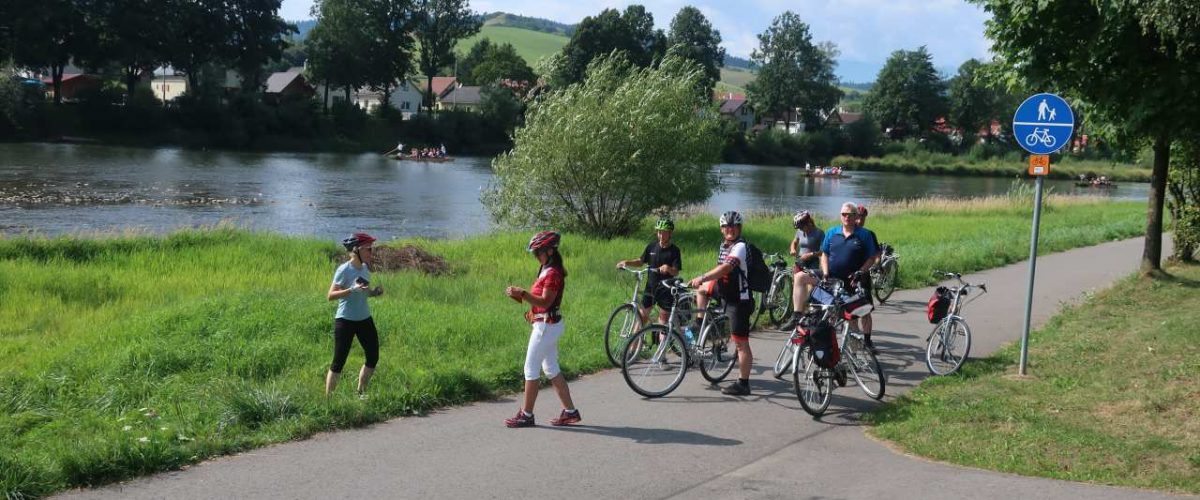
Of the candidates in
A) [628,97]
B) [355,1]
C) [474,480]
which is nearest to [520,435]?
[474,480]

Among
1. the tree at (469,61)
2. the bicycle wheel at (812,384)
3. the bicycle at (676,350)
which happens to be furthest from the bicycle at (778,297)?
the tree at (469,61)

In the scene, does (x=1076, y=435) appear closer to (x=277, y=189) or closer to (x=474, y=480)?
(x=474, y=480)

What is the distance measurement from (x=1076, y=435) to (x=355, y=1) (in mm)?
91173

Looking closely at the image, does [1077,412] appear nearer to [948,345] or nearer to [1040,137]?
[948,345]

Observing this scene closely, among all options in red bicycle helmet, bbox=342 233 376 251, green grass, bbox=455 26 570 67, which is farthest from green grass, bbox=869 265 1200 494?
green grass, bbox=455 26 570 67

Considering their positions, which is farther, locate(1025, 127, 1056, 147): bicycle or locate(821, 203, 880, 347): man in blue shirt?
locate(821, 203, 880, 347): man in blue shirt

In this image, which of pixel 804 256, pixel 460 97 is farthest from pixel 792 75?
pixel 804 256

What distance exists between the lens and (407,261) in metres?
17.9

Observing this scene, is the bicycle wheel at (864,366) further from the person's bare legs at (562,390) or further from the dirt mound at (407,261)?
the dirt mound at (407,261)

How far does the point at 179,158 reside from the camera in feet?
199

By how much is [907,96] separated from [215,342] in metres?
113

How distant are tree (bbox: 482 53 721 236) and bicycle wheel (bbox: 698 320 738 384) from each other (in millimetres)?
14396

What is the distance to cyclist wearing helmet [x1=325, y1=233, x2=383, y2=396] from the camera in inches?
325

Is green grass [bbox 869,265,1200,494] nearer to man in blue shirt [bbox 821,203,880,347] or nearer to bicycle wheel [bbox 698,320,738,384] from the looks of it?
man in blue shirt [bbox 821,203,880,347]
